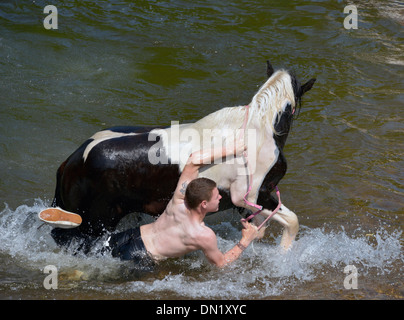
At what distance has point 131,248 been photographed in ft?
13.9

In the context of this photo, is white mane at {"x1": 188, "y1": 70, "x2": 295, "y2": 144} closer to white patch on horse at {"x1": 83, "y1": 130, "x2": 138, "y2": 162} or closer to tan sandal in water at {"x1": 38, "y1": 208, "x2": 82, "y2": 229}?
white patch on horse at {"x1": 83, "y1": 130, "x2": 138, "y2": 162}

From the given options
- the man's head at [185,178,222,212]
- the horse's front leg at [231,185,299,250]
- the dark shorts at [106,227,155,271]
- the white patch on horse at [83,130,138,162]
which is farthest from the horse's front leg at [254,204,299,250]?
the white patch on horse at [83,130,138,162]

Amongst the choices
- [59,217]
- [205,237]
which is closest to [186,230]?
[205,237]

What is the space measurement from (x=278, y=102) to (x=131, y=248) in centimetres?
162

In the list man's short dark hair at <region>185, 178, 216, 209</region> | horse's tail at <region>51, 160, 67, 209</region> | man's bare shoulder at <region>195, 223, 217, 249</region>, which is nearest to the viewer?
man's short dark hair at <region>185, 178, 216, 209</region>

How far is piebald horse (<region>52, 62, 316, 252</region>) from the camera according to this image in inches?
163

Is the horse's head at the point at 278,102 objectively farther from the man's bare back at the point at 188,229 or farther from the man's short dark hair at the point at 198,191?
the man's short dark hair at the point at 198,191

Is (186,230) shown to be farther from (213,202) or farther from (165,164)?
(165,164)

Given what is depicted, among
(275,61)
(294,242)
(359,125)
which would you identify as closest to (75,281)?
(294,242)

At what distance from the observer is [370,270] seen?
4.35 metres

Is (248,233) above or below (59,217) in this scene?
below

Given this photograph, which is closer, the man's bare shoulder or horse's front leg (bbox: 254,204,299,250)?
the man's bare shoulder

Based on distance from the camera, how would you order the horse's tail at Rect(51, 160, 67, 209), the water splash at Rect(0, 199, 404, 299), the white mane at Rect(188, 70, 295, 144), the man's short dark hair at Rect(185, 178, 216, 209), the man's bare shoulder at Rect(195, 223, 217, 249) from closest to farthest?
the man's short dark hair at Rect(185, 178, 216, 209) → the man's bare shoulder at Rect(195, 223, 217, 249) → the water splash at Rect(0, 199, 404, 299) → the white mane at Rect(188, 70, 295, 144) → the horse's tail at Rect(51, 160, 67, 209)

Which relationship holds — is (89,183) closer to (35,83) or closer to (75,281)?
(75,281)
